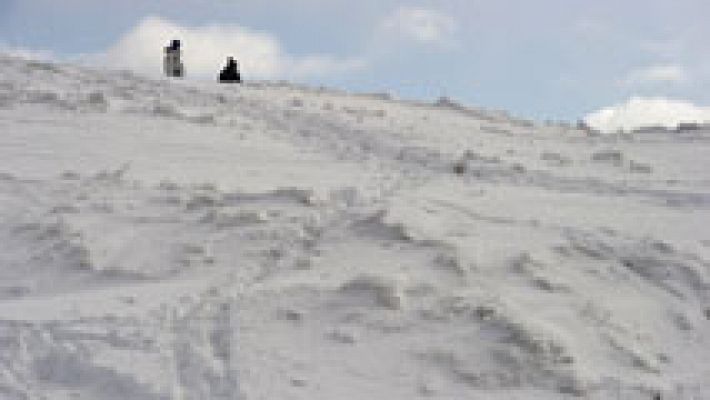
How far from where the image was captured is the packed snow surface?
7738 mm

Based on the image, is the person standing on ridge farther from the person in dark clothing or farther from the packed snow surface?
the packed snow surface

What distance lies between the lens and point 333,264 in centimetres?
918

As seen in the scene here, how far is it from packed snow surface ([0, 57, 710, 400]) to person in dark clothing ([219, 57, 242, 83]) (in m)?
5.70

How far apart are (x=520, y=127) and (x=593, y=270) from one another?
744cm

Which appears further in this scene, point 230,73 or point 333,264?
point 230,73

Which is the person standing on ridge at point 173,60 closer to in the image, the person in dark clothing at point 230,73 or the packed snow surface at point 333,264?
the person in dark clothing at point 230,73

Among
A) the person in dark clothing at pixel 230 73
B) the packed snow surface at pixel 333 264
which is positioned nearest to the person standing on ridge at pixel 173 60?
the person in dark clothing at pixel 230 73

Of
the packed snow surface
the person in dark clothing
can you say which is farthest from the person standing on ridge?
the packed snow surface

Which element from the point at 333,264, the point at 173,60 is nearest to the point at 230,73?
the point at 173,60

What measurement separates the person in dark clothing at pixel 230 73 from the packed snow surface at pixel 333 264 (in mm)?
5700

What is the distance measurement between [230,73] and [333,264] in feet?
37.0

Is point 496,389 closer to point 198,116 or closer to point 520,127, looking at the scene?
point 198,116

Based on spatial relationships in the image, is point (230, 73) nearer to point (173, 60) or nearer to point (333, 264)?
point (173, 60)

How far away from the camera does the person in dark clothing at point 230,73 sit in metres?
19.9
